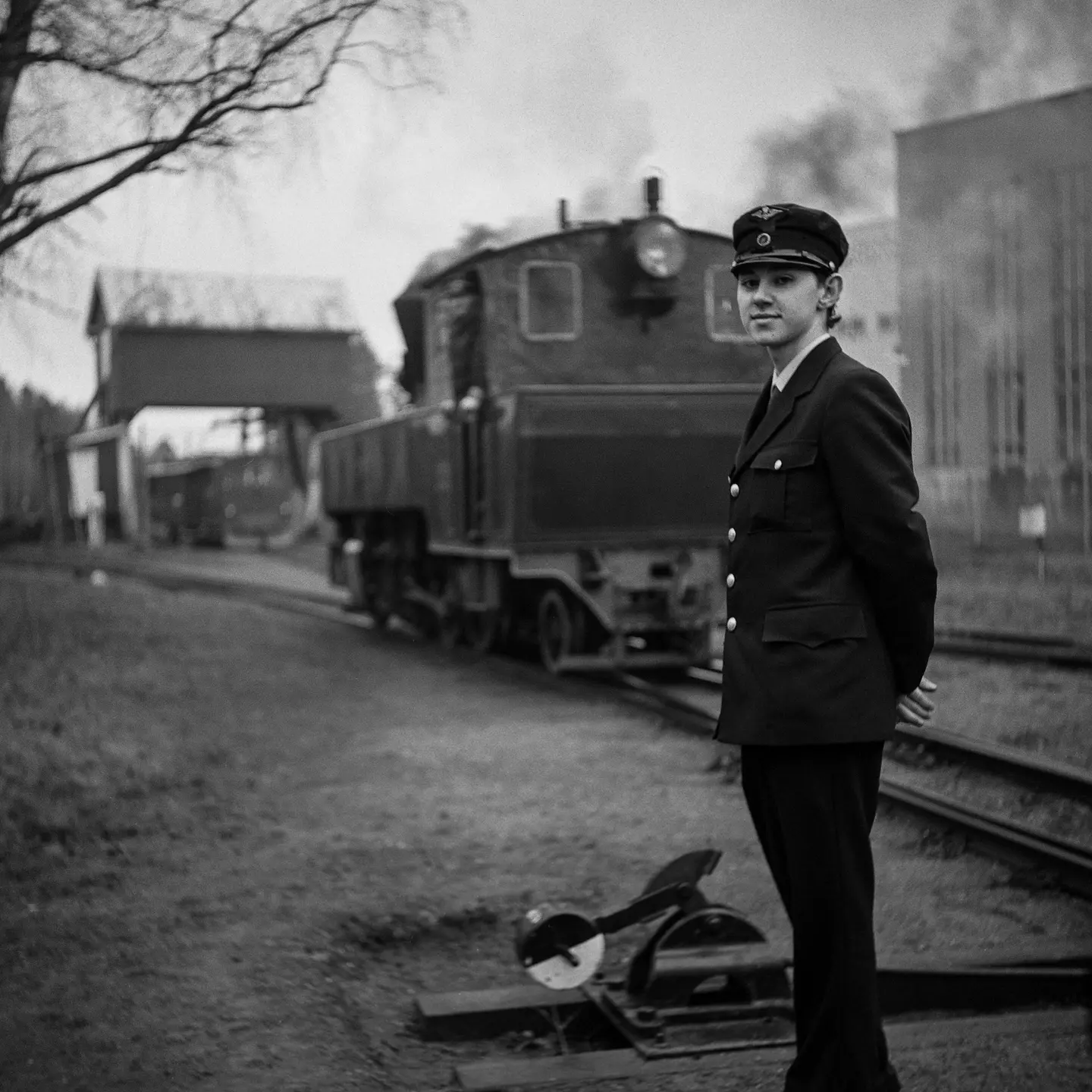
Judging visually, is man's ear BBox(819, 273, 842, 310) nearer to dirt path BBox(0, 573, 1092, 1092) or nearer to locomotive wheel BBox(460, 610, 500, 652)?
dirt path BBox(0, 573, 1092, 1092)

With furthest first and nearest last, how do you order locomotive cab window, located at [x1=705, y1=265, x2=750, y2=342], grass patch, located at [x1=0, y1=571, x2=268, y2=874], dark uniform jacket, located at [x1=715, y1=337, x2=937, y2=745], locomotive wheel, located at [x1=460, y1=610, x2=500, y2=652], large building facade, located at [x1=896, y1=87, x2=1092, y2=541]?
large building facade, located at [x1=896, y1=87, x2=1092, y2=541], locomotive wheel, located at [x1=460, y1=610, x2=500, y2=652], locomotive cab window, located at [x1=705, y1=265, x2=750, y2=342], grass patch, located at [x1=0, y1=571, x2=268, y2=874], dark uniform jacket, located at [x1=715, y1=337, x2=937, y2=745]

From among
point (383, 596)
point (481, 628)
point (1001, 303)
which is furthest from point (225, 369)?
point (481, 628)

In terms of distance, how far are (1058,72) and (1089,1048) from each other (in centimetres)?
1345

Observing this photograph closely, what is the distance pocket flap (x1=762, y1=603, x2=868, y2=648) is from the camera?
2945 mm

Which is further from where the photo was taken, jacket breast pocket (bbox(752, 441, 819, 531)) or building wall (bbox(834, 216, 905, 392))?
building wall (bbox(834, 216, 905, 392))

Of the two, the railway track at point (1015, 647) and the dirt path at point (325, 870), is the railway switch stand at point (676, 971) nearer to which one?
the dirt path at point (325, 870)

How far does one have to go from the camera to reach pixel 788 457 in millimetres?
3043

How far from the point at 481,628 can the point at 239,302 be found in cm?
2998

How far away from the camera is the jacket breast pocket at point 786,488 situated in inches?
119

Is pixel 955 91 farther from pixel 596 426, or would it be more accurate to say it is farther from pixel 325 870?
pixel 325 870

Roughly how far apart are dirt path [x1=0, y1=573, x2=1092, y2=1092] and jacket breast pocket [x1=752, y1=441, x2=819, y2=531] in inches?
60.2

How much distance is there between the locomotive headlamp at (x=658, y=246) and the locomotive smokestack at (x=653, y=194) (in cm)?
24

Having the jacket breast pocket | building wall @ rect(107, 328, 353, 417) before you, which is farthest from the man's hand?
building wall @ rect(107, 328, 353, 417)

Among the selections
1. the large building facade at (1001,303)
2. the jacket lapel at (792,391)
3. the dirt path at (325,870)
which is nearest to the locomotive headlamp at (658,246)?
the dirt path at (325,870)
